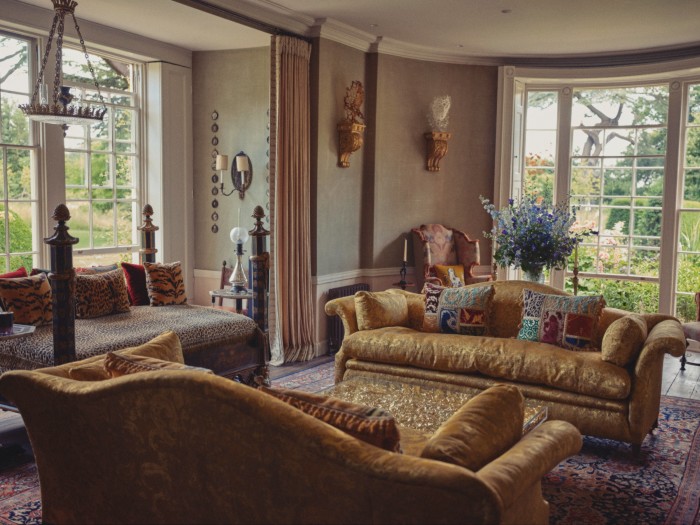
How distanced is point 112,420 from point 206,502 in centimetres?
42

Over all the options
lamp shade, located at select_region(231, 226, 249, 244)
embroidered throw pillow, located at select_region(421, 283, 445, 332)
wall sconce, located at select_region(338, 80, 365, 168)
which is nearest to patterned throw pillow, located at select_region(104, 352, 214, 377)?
embroidered throw pillow, located at select_region(421, 283, 445, 332)

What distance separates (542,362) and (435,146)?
3.54 meters

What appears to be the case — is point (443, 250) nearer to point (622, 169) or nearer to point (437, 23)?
point (622, 169)

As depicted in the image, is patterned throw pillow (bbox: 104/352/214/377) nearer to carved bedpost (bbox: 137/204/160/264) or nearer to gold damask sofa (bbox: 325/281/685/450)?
gold damask sofa (bbox: 325/281/685/450)

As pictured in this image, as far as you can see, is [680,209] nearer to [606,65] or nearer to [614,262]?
[614,262]

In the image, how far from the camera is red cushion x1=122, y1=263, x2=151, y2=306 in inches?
205

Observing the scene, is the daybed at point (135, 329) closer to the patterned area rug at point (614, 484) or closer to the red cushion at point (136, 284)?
the red cushion at point (136, 284)

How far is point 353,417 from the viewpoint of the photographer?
6.64 feet

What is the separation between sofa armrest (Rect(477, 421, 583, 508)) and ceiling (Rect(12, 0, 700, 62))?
3.92 m

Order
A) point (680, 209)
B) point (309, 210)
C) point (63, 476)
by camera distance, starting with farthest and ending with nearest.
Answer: point (680, 209)
point (309, 210)
point (63, 476)

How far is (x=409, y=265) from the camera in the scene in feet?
23.5

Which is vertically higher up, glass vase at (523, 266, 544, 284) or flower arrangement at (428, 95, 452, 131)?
flower arrangement at (428, 95, 452, 131)

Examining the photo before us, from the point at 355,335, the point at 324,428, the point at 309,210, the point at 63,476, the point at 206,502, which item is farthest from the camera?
the point at 309,210

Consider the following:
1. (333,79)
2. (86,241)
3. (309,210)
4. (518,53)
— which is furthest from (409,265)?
(86,241)
